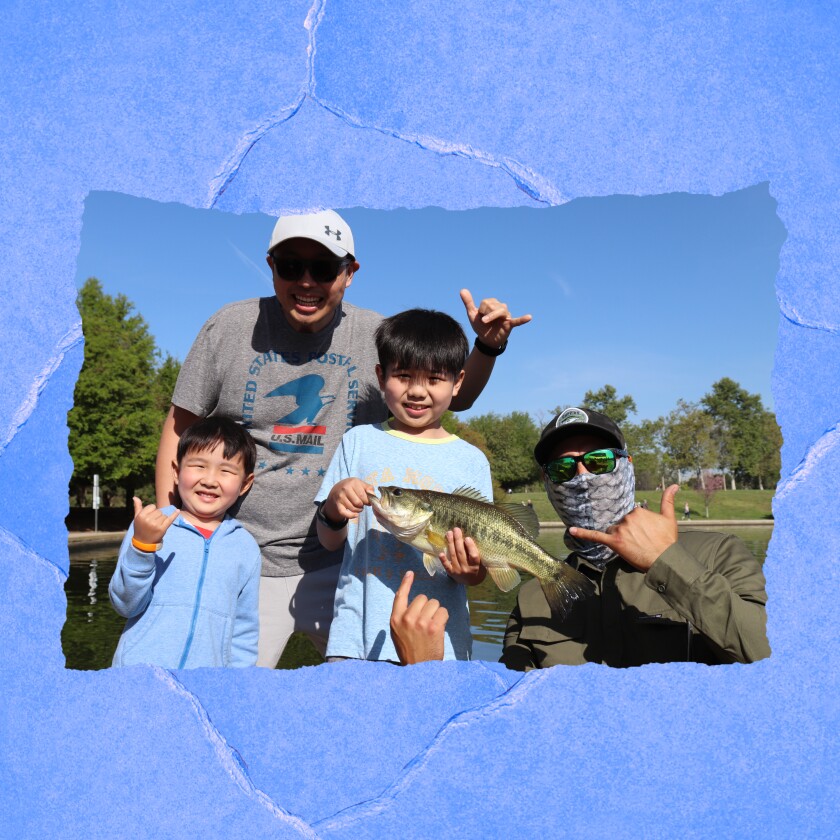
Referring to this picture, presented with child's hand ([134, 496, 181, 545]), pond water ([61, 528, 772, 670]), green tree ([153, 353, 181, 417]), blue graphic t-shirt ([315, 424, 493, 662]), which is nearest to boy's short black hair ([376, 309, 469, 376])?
blue graphic t-shirt ([315, 424, 493, 662])

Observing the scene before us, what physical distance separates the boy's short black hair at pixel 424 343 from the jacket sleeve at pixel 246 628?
Answer: 99 cm

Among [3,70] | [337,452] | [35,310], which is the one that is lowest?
[337,452]

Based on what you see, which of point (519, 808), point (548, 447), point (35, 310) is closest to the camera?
point (519, 808)

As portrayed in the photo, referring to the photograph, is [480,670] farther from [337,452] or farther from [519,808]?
[337,452]

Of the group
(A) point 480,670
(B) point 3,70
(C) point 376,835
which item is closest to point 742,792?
(A) point 480,670

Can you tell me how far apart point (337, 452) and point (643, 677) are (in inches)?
51.4

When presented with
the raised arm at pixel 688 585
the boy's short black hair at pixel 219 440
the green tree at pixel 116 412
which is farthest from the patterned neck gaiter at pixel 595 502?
the green tree at pixel 116 412

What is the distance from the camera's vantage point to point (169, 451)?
3029mm

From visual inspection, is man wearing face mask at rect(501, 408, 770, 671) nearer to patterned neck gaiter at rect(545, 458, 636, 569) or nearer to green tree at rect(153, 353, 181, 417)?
patterned neck gaiter at rect(545, 458, 636, 569)

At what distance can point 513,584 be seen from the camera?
243 cm

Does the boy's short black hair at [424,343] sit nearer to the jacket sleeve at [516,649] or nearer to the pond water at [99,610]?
the pond water at [99,610]

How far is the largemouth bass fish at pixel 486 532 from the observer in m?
2.33

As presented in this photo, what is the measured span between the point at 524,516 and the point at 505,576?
0.72ft

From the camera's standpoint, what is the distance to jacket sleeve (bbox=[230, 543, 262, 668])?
2691mm
